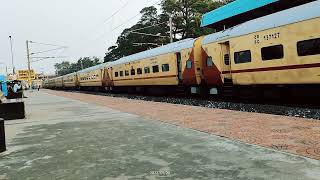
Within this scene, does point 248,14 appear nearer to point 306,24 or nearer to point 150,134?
point 306,24

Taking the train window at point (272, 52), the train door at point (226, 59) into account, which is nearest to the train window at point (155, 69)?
the train door at point (226, 59)

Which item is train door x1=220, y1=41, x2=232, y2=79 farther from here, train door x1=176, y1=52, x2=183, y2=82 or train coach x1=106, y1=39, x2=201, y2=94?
train door x1=176, y1=52, x2=183, y2=82

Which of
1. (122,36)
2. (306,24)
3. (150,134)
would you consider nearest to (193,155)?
(150,134)

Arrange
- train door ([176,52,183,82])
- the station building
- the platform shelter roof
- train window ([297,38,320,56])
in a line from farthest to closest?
train door ([176,52,183,82]), the platform shelter roof, the station building, train window ([297,38,320,56])

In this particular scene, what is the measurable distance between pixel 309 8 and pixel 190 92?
37.1 ft

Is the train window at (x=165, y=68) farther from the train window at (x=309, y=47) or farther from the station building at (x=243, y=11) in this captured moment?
the train window at (x=309, y=47)

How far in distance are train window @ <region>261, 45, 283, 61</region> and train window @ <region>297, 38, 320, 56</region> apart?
→ 951 mm

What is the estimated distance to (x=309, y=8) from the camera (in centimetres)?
1265

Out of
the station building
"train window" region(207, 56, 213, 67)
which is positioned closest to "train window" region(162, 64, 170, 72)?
the station building

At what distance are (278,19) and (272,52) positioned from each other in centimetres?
124

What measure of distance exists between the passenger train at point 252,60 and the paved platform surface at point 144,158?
5.52 metres

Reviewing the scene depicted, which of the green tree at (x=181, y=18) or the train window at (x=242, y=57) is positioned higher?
the green tree at (x=181, y=18)

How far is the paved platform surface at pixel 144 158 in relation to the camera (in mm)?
5785

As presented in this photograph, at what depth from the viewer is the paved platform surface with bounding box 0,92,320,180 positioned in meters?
5.79
